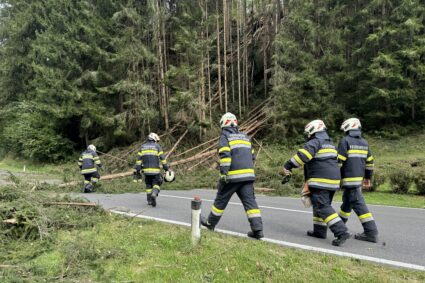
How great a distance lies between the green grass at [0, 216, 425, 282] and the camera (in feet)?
13.7

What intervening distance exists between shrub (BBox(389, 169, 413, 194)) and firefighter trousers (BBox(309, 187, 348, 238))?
7653 mm

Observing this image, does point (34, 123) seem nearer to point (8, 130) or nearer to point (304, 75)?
point (8, 130)

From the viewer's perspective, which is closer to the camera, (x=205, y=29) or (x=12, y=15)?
(x=205, y=29)

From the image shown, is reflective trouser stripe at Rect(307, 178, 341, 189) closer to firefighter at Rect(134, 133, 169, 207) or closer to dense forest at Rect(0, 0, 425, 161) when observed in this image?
firefighter at Rect(134, 133, 169, 207)

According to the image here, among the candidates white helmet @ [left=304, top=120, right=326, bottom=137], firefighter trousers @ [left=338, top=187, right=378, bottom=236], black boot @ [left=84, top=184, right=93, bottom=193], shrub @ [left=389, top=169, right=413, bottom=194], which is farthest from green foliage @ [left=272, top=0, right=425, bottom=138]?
white helmet @ [left=304, top=120, right=326, bottom=137]

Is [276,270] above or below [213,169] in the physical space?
below

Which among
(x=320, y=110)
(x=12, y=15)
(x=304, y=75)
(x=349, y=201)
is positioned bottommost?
(x=349, y=201)

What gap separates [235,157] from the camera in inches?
229

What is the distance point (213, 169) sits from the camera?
56.0ft

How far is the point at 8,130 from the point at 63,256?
1098 inches

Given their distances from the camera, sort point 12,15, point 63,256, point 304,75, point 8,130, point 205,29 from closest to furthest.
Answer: point 63,256 < point 304,75 < point 205,29 < point 8,130 < point 12,15

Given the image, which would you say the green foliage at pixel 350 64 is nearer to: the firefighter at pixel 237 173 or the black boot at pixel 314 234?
the black boot at pixel 314 234

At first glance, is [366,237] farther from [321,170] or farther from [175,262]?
[175,262]

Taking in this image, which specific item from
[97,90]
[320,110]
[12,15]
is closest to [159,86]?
[97,90]
